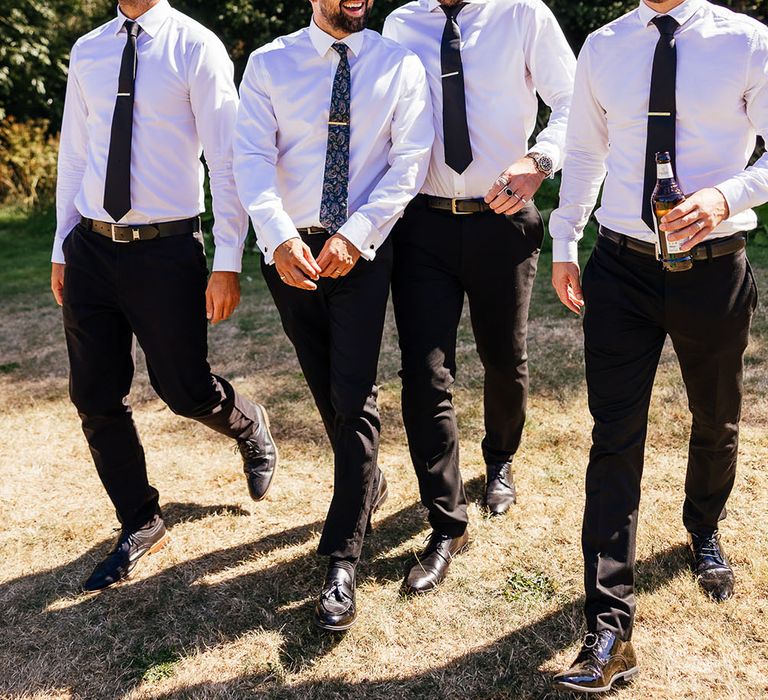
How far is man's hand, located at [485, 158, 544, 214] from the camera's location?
346 cm

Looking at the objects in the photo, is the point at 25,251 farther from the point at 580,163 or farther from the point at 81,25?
the point at 580,163

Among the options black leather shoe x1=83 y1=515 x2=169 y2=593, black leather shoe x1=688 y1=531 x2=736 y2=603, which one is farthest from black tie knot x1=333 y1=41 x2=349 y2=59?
black leather shoe x1=688 y1=531 x2=736 y2=603

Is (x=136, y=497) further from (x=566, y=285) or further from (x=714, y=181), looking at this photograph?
(x=714, y=181)

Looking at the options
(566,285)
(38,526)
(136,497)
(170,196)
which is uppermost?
(170,196)

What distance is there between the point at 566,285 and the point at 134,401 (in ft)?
12.0

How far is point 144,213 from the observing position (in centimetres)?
367

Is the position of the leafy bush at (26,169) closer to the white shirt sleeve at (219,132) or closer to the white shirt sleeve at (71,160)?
the white shirt sleeve at (71,160)

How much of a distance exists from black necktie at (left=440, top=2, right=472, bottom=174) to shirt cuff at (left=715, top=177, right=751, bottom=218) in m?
1.12

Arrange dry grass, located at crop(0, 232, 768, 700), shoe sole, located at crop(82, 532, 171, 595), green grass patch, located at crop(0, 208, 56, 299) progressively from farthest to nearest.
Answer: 1. green grass patch, located at crop(0, 208, 56, 299)
2. shoe sole, located at crop(82, 532, 171, 595)
3. dry grass, located at crop(0, 232, 768, 700)

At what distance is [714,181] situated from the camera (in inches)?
115

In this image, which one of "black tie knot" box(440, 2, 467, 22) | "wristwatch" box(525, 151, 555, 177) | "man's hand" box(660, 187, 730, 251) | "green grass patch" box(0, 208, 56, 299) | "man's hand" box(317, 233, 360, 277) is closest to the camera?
"man's hand" box(660, 187, 730, 251)

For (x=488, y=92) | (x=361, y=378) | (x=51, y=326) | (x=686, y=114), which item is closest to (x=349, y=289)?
(x=361, y=378)

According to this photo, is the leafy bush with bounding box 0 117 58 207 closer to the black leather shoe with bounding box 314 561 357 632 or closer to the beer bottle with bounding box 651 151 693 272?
the black leather shoe with bounding box 314 561 357 632

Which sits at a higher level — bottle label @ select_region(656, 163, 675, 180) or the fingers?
bottle label @ select_region(656, 163, 675, 180)
